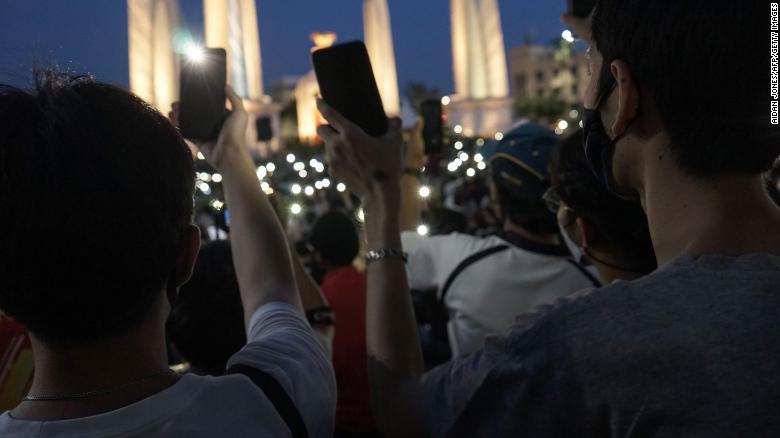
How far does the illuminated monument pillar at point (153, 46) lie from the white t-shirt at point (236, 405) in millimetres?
36385

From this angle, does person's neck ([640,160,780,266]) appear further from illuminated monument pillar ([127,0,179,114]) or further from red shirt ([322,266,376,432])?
illuminated monument pillar ([127,0,179,114])

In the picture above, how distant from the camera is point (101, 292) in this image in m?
1.21

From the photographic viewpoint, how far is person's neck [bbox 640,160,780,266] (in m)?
1.25

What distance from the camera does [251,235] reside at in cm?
183

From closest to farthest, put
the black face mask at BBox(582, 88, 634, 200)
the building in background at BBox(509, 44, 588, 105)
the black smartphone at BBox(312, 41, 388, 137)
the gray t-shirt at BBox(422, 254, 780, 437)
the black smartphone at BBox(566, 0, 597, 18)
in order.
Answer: the gray t-shirt at BBox(422, 254, 780, 437) → the black face mask at BBox(582, 88, 634, 200) → the black smartphone at BBox(312, 41, 388, 137) → the black smartphone at BBox(566, 0, 597, 18) → the building in background at BBox(509, 44, 588, 105)

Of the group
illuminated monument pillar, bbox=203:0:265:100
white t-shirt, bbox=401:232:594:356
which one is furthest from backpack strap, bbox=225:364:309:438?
illuminated monument pillar, bbox=203:0:265:100

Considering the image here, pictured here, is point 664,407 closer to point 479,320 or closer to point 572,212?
point 572,212

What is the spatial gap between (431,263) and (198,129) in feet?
4.05

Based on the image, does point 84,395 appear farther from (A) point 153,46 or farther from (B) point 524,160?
(A) point 153,46

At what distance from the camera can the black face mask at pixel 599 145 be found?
144cm

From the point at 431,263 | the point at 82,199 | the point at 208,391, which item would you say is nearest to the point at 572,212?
the point at 431,263

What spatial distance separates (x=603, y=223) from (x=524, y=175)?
3.24ft

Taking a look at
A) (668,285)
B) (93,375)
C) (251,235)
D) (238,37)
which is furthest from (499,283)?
(238,37)

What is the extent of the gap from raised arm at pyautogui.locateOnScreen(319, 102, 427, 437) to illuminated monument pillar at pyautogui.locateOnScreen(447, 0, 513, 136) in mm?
41251
